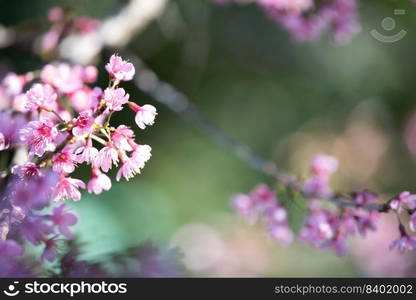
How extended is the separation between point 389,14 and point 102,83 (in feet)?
4.48

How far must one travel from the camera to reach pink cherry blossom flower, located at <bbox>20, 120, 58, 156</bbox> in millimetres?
671

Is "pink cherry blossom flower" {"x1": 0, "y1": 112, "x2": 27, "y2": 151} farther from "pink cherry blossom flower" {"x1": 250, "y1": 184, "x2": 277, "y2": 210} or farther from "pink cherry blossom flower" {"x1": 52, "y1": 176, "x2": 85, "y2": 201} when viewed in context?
"pink cherry blossom flower" {"x1": 250, "y1": 184, "x2": 277, "y2": 210}

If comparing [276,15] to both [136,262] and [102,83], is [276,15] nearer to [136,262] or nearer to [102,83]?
[136,262]

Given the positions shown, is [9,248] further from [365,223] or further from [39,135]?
[365,223]

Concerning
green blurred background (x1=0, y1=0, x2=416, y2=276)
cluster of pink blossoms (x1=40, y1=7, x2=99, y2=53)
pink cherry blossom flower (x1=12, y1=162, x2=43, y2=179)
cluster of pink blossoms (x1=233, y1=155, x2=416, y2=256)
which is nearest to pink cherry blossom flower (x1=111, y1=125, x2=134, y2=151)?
pink cherry blossom flower (x1=12, y1=162, x2=43, y2=179)

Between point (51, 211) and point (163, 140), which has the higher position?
point (163, 140)

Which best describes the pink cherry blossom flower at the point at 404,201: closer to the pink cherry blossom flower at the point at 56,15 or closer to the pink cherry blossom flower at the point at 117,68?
the pink cherry blossom flower at the point at 117,68

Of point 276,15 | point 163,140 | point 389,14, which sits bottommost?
point 276,15

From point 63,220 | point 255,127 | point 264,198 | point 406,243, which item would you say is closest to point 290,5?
point 264,198

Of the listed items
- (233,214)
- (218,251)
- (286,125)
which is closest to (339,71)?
(286,125)

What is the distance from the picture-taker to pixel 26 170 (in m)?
0.67

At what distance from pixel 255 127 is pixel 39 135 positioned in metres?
2.27

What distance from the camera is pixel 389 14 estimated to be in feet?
8.06

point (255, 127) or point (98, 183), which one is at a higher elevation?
point (255, 127)
